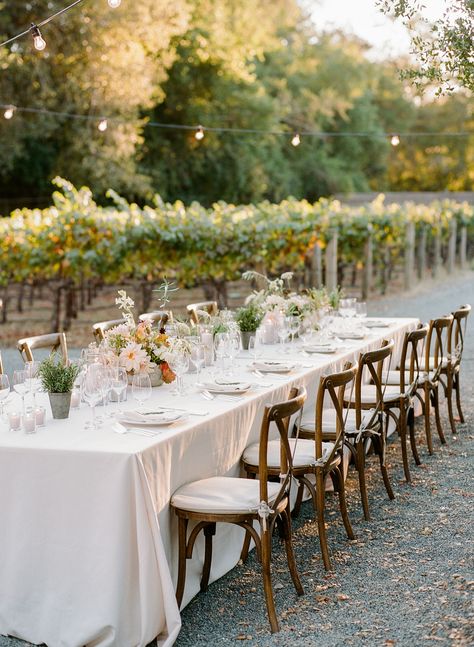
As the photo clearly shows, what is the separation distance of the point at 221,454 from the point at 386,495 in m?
1.67

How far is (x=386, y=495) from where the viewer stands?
559 centimetres

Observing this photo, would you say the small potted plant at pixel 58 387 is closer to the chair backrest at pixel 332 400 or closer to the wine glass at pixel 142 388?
the wine glass at pixel 142 388

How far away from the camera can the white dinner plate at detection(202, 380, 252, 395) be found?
15.4 ft

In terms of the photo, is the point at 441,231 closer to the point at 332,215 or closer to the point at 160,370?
the point at 332,215

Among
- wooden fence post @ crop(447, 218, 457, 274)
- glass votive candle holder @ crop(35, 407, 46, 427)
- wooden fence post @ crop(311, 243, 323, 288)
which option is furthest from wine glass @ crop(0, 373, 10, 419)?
wooden fence post @ crop(447, 218, 457, 274)

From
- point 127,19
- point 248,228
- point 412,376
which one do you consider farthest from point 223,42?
point 412,376

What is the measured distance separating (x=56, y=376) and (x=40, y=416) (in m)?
0.23

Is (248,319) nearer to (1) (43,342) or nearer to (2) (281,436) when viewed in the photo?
(1) (43,342)

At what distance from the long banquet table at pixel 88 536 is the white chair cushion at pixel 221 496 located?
0.08 m

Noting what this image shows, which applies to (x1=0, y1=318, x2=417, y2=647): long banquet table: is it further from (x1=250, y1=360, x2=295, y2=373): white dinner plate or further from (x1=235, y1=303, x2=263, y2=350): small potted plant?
(x1=235, y1=303, x2=263, y2=350): small potted plant

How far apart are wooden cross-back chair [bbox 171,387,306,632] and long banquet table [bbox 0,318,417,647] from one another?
89 mm

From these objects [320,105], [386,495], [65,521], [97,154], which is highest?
[320,105]

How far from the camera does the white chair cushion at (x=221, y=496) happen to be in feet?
12.3

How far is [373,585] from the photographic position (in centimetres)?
417
